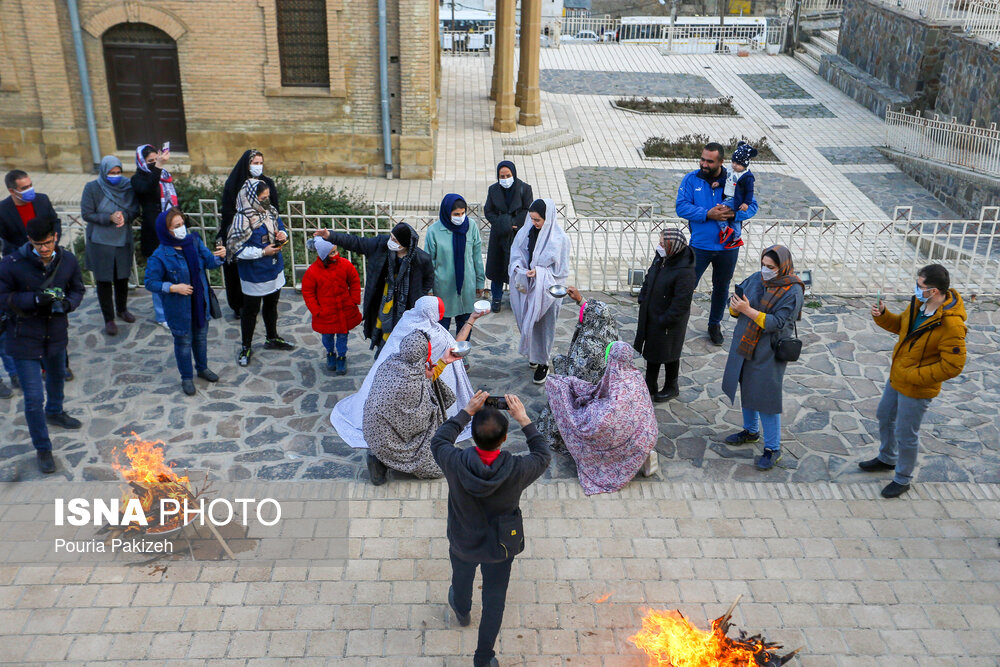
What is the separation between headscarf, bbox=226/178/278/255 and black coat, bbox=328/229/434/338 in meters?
0.86

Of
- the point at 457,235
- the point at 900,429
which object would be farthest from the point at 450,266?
the point at 900,429

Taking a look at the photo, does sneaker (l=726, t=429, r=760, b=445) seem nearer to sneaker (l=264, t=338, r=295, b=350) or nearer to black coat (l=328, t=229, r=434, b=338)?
black coat (l=328, t=229, r=434, b=338)

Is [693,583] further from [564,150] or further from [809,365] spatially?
[564,150]

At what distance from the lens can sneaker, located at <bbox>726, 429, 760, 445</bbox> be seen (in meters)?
7.54

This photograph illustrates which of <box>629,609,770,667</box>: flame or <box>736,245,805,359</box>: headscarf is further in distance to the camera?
<box>736,245,805,359</box>: headscarf

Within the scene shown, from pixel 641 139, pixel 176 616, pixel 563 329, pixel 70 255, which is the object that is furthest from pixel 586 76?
pixel 176 616

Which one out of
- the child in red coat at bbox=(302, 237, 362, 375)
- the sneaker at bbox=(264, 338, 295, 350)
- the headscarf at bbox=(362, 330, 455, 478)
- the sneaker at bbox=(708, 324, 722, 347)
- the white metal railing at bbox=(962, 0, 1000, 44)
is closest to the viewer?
the headscarf at bbox=(362, 330, 455, 478)

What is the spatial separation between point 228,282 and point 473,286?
8.44 feet

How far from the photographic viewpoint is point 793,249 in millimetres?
12695

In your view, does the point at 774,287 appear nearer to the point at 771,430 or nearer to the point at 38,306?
the point at 771,430

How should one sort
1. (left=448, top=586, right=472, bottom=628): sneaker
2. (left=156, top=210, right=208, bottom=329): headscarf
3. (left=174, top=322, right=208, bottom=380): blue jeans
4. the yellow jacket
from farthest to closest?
(left=174, top=322, right=208, bottom=380): blue jeans, (left=156, top=210, right=208, bottom=329): headscarf, the yellow jacket, (left=448, top=586, right=472, bottom=628): sneaker

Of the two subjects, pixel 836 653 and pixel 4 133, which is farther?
pixel 4 133

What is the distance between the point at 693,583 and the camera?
602 centimetres

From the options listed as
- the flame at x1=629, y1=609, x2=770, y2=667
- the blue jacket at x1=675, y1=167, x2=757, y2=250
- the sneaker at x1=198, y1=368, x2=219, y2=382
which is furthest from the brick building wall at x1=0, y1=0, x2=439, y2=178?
the flame at x1=629, y1=609, x2=770, y2=667
